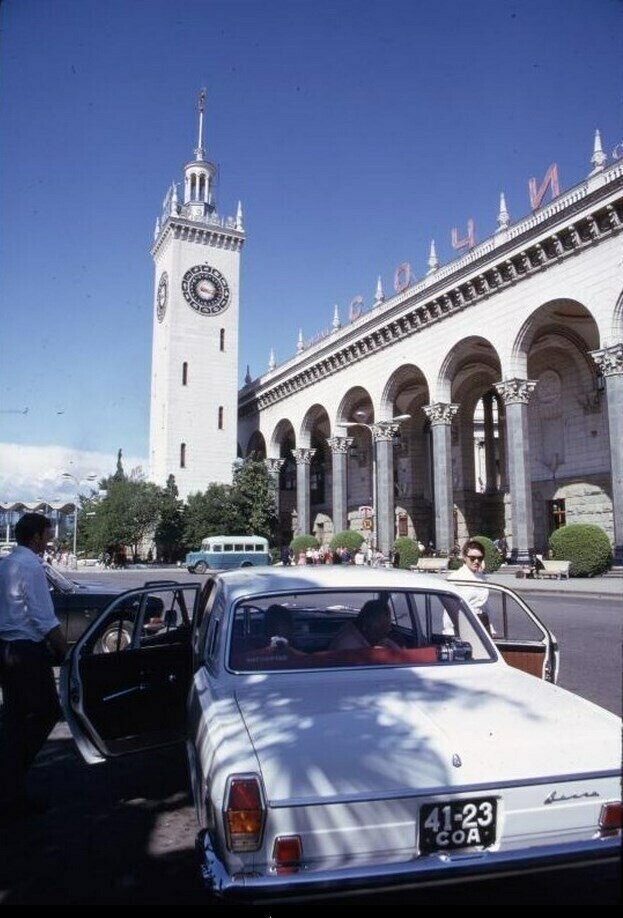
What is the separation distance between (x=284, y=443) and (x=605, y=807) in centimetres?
4875

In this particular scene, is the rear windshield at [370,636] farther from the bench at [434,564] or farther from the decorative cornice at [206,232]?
the decorative cornice at [206,232]

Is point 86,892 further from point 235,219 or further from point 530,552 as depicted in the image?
point 235,219

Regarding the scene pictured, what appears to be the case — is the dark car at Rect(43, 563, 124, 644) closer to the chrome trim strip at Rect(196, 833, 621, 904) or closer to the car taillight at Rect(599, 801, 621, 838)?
the chrome trim strip at Rect(196, 833, 621, 904)

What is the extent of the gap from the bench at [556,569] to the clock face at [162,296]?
118ft

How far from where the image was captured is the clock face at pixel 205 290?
159ft

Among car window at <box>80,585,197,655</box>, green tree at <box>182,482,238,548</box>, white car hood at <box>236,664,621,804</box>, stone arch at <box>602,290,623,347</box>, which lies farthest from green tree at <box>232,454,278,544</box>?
white car hood at <box>236,664,621,804</box>

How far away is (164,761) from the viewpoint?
5.11 m

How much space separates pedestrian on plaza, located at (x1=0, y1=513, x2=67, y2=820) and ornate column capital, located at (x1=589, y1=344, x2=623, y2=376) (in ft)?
71.1

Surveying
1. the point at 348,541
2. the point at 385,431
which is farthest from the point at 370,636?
the point at 348,541

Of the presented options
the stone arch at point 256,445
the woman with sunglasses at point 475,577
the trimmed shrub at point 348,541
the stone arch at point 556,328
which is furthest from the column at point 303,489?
the woman with sunglasses at point 475,577

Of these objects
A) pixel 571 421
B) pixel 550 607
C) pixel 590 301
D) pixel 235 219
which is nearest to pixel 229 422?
pixel 235 219

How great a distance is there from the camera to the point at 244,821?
7.53ft

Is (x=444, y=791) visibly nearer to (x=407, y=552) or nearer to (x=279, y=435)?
(x=407, y=552)

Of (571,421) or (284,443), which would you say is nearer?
(571,421)
